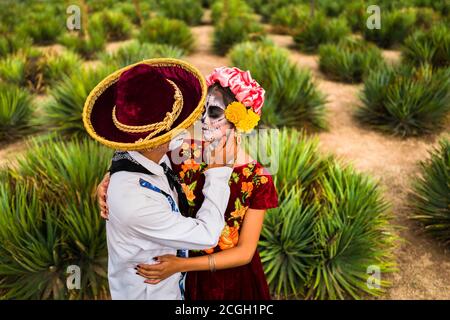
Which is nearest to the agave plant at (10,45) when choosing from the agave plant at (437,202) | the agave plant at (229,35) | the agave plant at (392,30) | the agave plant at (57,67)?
the agave plant at (57,67)

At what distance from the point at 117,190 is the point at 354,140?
17.9ft

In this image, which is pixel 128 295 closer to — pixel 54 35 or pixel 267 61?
pixel 267 61

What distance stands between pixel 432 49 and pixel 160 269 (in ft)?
26.7

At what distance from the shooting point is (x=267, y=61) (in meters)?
7.43

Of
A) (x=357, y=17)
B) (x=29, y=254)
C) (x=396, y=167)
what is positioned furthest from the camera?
(x=357, y=17)

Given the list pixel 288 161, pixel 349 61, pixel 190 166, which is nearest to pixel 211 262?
pixel 190 166

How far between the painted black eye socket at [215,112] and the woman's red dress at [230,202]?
0.61 feet

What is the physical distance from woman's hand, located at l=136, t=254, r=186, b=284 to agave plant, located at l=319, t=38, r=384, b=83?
7292 millimetres

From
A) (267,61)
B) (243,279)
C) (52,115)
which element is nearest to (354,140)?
(267,61)

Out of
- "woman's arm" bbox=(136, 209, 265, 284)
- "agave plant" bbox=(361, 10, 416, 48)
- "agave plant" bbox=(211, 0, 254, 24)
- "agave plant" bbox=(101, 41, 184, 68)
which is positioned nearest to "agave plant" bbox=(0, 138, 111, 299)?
"woman's arm" bbox=(136, 209, 265, 284)

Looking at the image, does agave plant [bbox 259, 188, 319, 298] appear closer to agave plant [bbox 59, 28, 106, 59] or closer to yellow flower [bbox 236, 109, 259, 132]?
yellow flower [bbox 236, 109, 259, 132]

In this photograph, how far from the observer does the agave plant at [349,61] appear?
8.48m

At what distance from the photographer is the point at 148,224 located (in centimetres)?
151

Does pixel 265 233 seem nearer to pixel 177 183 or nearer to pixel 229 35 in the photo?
pixel 177 183
